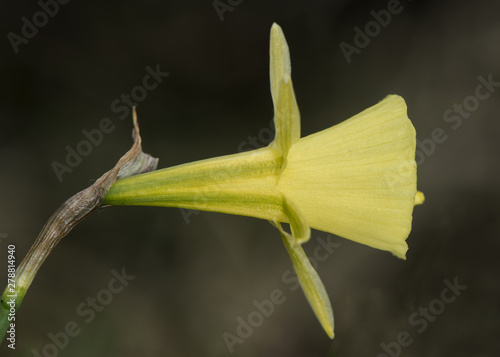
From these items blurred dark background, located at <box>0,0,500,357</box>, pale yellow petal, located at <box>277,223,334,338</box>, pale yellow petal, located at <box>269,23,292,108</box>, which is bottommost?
blurred dark background, located at <box>0,0,500,357</box>

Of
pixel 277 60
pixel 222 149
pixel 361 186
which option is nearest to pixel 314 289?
pixel 361 186

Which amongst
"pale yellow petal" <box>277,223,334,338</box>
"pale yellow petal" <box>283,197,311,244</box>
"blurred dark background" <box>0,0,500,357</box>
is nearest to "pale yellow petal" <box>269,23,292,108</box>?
"pale yellow petal" <box>283,197,311,244</box>

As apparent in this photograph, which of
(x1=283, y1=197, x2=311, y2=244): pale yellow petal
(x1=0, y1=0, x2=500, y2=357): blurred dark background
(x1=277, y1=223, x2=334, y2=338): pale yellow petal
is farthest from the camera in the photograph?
(x1=0, y1=0, x2=500, y2=357): blurred dark background

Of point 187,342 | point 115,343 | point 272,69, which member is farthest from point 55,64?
point 272,69

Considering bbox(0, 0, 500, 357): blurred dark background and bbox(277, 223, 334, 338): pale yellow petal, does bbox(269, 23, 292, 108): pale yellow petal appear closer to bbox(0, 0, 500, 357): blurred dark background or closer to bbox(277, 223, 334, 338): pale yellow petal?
bbox(277, 223, 334, 338): pale yellow petal

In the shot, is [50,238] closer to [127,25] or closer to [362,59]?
[127,25]

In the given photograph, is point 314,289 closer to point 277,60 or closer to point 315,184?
point 315,184
